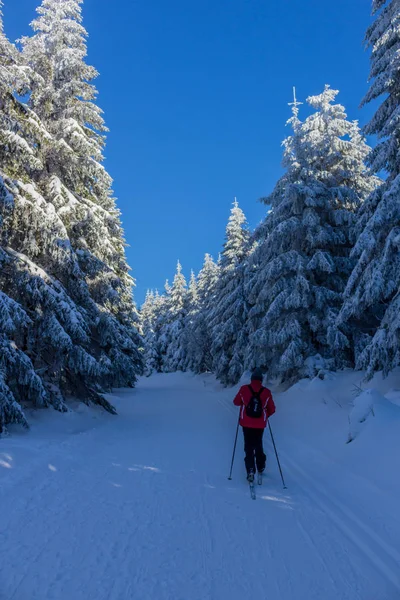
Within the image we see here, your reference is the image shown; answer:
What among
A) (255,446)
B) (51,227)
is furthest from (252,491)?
(51,227)

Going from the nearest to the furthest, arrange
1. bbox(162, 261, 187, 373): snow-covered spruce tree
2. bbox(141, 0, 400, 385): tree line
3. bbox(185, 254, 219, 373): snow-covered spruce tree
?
bbox(141, 0, 400, 385): tree line
bbox(185, 254, 219, 373): snow-covered spruce tree
bbox(162, 261, 187, 373): snow-covered spruce tree

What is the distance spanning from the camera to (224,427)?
1280 cm

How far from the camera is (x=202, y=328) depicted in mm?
37125

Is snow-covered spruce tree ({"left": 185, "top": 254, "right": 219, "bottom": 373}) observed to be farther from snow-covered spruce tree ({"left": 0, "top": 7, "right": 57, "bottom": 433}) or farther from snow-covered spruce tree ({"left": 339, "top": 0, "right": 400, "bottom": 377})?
snow-covered spruce tree ({"left": 0, "top": 7, "right": 57, "bottom": 433})

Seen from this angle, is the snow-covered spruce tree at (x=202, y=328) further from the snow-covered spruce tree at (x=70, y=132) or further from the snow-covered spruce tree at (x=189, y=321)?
the snow-covered spruce tree at (x=70, y=132)

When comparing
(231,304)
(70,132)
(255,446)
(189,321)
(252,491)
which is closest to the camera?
(252,491)

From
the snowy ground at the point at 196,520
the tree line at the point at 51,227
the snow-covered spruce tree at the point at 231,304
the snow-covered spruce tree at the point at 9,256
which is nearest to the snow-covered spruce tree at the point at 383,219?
the snowy ground at the point at 196,520

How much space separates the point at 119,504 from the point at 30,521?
1194 millimetres

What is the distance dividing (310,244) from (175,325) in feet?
114

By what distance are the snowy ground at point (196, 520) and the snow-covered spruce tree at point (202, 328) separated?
26.6 m

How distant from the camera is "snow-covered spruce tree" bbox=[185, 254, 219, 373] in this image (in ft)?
122

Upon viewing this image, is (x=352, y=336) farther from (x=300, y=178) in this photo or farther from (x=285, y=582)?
(x=285, y=582)

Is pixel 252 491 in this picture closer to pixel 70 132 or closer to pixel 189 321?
pixel 70 132

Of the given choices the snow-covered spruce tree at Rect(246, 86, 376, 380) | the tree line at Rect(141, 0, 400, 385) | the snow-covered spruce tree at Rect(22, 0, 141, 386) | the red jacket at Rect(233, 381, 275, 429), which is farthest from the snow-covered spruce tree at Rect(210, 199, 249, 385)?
the red jacket at Rect(233, 381, 275, 429)
